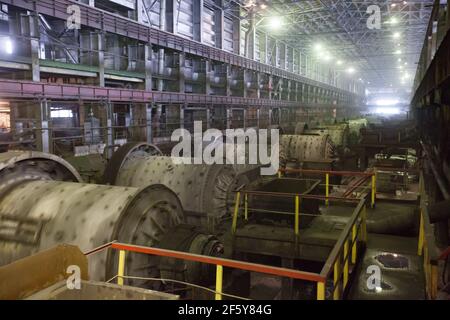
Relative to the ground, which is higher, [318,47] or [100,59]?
[318,47]

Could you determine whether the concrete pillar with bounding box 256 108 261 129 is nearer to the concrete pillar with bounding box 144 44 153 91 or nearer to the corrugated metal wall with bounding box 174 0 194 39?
the corrugated metal wall with bounding box 174 0 194 39

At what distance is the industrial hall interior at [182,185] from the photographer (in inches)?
186

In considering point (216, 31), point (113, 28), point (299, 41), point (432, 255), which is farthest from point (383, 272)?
point (299, 41)

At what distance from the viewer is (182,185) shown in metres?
9.52

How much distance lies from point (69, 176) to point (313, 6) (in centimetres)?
2842

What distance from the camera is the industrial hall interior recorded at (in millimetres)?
4730

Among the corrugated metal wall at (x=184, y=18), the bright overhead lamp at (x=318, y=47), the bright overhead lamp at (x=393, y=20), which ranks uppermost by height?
the bright overhead lamp at (x=318, y=47)

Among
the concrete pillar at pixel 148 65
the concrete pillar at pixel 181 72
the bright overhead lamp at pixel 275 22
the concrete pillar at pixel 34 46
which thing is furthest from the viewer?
the bright overhead lamp at pixel 275 22

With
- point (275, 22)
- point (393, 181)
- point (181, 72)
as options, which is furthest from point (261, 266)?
point (275, 22)

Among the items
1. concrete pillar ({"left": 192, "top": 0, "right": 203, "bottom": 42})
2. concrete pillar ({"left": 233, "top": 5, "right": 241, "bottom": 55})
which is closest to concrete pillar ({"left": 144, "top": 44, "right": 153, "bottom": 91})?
concrete pillar ({"left": 192, "top": 0, "right": 203, "bottom": 42})

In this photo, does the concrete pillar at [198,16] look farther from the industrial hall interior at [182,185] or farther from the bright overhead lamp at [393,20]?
Result: the bright overhead lamp at [393,20]

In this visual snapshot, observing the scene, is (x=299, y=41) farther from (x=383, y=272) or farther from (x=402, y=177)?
(x=383, y=272)

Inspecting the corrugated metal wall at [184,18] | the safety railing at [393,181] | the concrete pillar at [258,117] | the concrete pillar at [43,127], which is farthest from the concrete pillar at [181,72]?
the safety railing at [393,181]

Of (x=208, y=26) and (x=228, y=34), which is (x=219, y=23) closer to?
(x=208, y=26)
